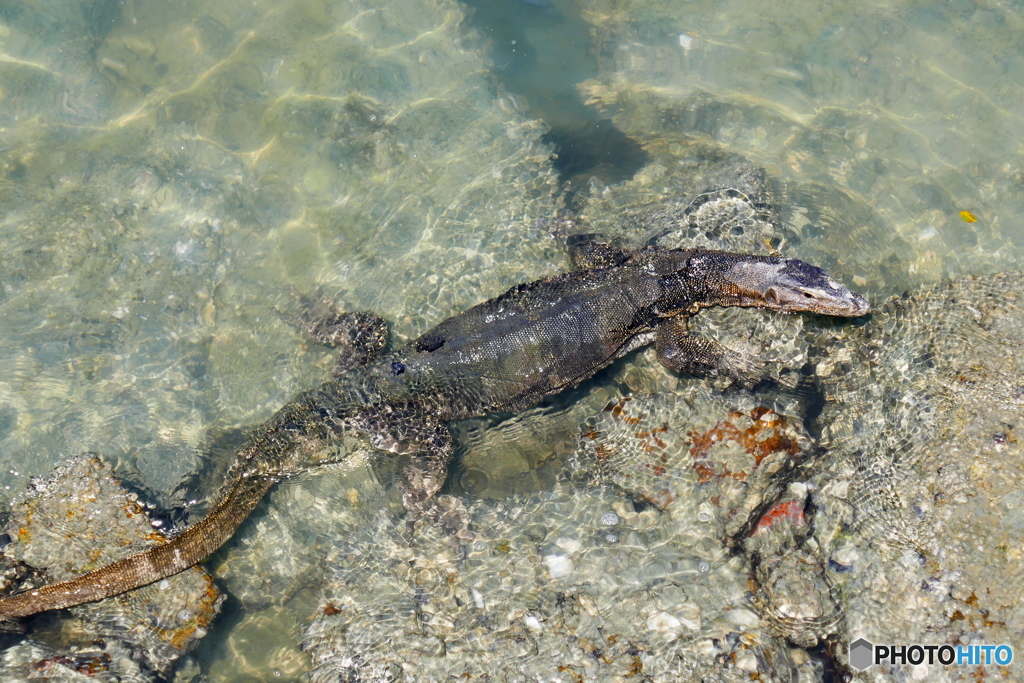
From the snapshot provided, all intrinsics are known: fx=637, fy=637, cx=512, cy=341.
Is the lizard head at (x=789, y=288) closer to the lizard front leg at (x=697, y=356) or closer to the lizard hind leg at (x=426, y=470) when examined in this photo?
the lizard front leg at (x=697, y=356)

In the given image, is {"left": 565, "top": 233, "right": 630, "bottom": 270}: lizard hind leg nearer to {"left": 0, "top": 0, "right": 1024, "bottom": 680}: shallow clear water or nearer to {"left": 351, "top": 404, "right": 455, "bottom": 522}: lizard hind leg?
{"left": 0, "top": 0, "right": 1024, "bottom": 680}: shallow clear water

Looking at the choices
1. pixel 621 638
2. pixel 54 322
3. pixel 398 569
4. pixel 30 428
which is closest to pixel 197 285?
pixel 54 322

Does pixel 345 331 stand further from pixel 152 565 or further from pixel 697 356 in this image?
pixel 697 356

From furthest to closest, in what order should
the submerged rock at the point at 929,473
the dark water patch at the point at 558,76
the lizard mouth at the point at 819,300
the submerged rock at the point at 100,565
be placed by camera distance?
the dark water patch at the point at 558,76, the lizard mouth at the point at 819,300, the submerged rock at the point at 100,565, the submerged rock at the point at 929,473

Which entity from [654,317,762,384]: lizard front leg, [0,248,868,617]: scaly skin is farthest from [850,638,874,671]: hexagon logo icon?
[0,248,868,617]: scaly skin

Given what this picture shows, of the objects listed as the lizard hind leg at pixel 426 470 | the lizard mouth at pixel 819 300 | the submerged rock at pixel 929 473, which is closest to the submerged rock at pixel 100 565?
the lizard hind leg at pixel 426 470

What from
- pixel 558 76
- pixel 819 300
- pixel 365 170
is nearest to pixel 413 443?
pixel 365 170
